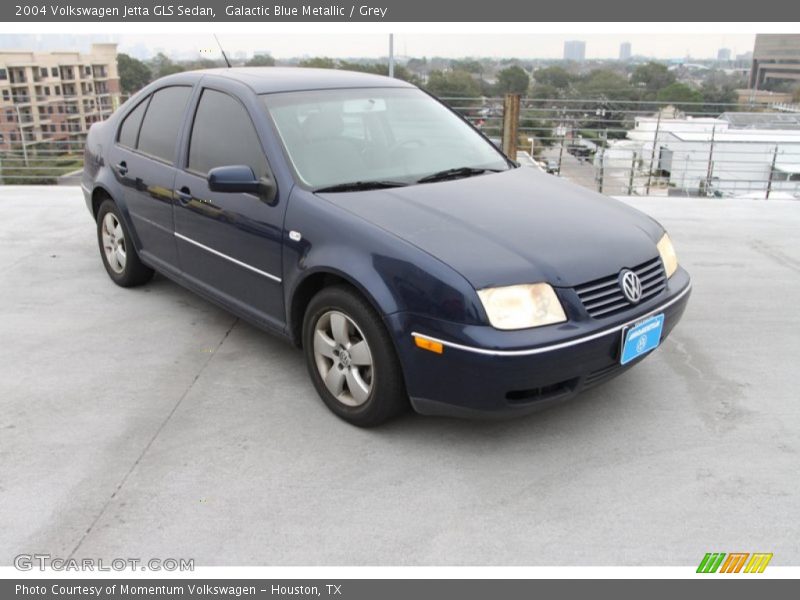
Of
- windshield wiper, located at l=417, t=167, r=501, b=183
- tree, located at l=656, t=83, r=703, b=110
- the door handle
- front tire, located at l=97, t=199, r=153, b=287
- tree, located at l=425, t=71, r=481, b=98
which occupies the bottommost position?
front tire, located at l=97, t=199, r=153, b=287

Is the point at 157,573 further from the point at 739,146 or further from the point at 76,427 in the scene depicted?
the point at 739,146

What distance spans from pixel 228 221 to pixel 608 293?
76.6 inches

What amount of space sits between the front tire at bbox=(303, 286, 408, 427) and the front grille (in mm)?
824

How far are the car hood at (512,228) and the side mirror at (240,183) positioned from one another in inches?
12.7

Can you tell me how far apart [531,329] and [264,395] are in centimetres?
150

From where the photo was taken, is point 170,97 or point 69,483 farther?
point 170,97

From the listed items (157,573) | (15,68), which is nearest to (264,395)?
(157,573)

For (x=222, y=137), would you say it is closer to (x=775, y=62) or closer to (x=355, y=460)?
(x=355, y=460)

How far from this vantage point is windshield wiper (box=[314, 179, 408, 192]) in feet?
10.8

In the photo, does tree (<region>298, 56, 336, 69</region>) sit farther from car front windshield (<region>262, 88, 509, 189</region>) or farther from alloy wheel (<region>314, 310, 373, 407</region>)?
alloy wheel (<region>314, 310, 373, 407</region>)

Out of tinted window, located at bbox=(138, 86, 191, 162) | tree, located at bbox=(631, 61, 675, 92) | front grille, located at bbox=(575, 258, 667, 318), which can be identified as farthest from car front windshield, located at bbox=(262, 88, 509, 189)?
tree, located at bbox=(631, 61, 675, 92)

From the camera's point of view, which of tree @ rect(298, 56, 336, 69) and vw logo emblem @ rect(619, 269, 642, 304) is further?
tree @ rect(298, 56, 336, 69)

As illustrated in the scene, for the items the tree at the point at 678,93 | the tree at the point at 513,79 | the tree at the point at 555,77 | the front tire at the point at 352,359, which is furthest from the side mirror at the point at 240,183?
the tree at the point at 678,93

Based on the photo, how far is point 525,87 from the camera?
11469 millimetres
